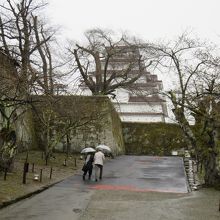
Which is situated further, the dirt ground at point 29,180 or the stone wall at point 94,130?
the stone wall at point 94,130

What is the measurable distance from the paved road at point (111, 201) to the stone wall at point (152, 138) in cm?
2128

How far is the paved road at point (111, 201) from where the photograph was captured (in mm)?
10445

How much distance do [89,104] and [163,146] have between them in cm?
1319

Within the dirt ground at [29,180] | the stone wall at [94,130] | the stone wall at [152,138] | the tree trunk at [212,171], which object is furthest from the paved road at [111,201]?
the stone wall at [152,138]

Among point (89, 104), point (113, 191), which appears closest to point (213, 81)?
point (113, 191)

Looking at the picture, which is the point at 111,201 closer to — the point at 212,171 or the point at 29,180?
the point at 29,180

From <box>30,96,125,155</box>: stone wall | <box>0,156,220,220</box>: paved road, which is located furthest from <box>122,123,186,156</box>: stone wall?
<box>0,156,220,220</box>: paved road

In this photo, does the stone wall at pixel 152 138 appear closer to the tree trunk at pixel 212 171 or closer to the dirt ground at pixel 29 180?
the dirt ground at pixel 29 180

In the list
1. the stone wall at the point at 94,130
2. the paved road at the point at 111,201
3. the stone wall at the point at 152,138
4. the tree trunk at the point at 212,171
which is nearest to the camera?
the paved road at the point at 111,201

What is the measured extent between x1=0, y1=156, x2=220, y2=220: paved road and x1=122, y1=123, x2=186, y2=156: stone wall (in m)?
21.3

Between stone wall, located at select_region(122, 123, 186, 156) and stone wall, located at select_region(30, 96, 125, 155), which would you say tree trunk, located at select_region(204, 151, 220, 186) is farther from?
stone wall, located at select_region(122, 123, 186, 156)

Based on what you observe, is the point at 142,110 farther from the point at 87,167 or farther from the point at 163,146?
the point at 87,167

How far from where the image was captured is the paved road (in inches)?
411

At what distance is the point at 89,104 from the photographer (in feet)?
101
